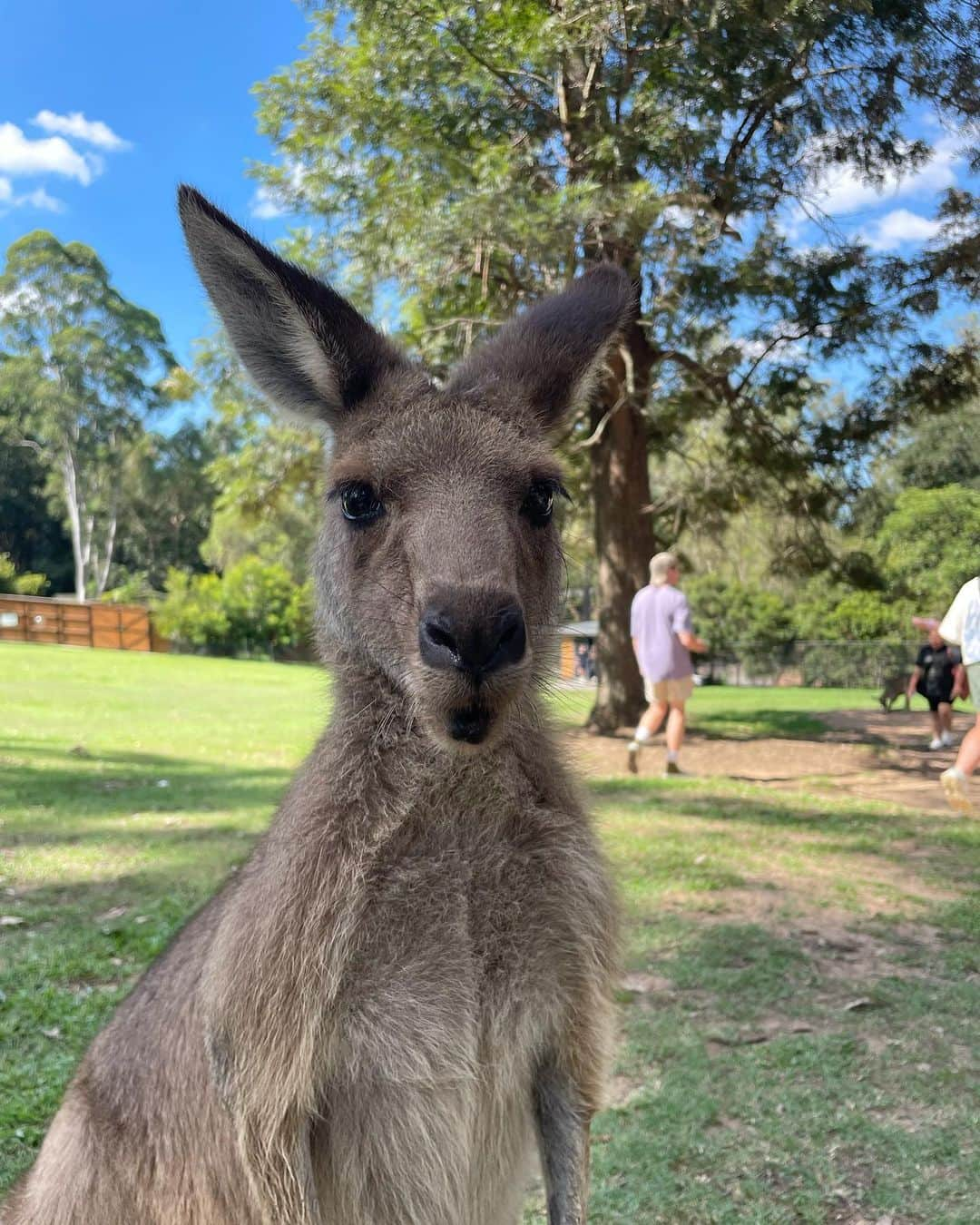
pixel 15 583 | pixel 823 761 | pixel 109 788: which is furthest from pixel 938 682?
pixel 15 583

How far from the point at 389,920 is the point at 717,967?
3.05 metres

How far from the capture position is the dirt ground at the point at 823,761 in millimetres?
9086

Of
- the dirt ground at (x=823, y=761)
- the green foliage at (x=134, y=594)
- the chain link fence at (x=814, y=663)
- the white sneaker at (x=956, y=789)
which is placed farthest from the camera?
the green foliage at (x=134, y=594)

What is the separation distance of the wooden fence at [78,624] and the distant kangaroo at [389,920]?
3198cm

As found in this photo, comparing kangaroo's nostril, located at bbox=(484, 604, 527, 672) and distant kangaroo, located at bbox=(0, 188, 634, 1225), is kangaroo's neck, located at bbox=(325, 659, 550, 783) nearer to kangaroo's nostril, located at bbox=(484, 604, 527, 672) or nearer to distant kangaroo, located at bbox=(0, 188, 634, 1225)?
distant kangaroo, located at bbox=(0, 188, 634, 1225)

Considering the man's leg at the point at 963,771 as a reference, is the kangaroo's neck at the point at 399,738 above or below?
above

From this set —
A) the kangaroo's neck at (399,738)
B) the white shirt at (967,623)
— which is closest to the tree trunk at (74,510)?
the white shirt at (967,623)

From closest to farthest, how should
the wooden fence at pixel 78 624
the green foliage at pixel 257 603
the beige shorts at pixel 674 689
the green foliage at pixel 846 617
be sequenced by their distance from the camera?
the beige shorts at pixel 674 689, the green foliage at pixel 846 617, the wooden fence at pixel 78 624, the green foliage at pixel 257 603

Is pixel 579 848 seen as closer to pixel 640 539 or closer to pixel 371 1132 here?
pixel 371 1132

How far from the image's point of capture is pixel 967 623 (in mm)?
6812

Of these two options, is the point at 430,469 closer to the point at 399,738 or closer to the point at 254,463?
the point at 399,738

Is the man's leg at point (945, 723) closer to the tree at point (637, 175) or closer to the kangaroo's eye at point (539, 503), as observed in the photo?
the tree at point (637, 175)

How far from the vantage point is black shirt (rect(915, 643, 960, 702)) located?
11580 millimetres

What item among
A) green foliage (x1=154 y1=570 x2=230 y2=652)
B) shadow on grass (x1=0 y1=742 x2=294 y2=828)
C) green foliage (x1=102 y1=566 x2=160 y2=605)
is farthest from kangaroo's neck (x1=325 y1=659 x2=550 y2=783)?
green foliage (x1=102 y1=566 x2=160 y2=605)
